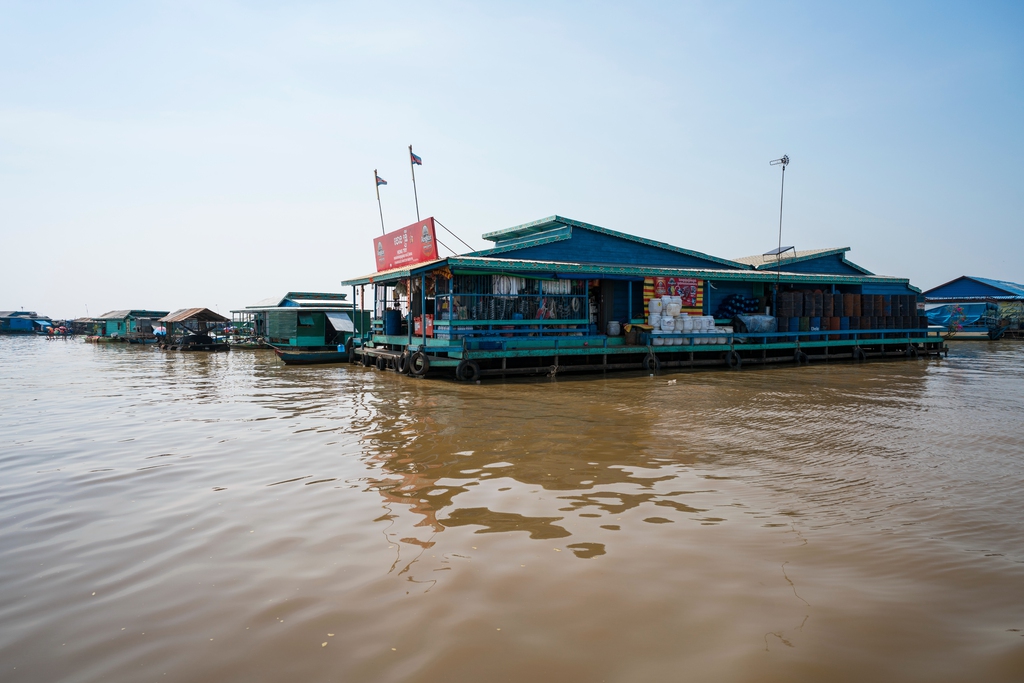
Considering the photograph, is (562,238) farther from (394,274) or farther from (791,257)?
(791,257)

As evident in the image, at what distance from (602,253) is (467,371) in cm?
859

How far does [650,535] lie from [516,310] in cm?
1478

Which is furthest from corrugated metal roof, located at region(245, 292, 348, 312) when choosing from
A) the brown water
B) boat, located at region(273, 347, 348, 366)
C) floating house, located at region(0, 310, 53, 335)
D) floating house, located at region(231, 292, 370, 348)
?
floating house, located at region(0, 310, 53, 335)

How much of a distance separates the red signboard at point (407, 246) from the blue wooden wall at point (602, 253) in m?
2.70

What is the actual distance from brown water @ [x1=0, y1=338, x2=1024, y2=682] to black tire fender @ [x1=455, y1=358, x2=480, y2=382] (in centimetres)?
700

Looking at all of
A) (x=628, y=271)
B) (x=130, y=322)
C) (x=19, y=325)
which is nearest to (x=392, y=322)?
(x=628, y=271)

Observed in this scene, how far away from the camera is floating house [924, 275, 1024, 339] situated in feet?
145

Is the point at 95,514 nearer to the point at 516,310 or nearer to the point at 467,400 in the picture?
the point at 467,400

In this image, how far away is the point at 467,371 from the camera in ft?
58.3

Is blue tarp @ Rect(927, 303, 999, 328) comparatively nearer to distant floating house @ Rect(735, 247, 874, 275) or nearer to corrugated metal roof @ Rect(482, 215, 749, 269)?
distant floating house @ Rect(735, 247, 874, 275)

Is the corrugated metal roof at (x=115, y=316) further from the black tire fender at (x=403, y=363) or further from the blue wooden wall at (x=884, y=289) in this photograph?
the blue wooden wall at (x=884, y=289)

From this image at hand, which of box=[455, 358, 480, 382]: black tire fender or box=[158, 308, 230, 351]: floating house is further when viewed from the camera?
box=[158, 308, 230, 351]: floating house

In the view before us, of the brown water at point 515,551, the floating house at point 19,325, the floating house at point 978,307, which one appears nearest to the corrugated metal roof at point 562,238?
the brown water at point 515,551

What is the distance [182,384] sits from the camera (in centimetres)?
1823
